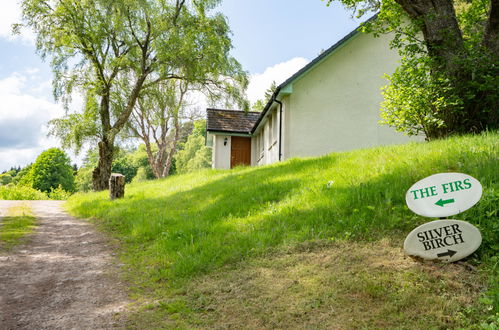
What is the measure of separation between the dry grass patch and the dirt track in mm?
1030

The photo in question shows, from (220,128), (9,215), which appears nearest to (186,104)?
(220,128)

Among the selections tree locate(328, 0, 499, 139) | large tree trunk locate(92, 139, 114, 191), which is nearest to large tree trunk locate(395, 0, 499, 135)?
tree locate(328, 0, 499, 139)

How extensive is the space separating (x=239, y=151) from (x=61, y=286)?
19.6 m

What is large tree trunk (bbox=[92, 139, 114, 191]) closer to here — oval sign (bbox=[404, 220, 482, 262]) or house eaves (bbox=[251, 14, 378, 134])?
house eaves (bbox=[251, 14, 378, 134])

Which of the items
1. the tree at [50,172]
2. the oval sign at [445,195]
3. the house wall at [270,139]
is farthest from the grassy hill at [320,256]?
the tree at [50,172]

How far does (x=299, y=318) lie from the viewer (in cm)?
385

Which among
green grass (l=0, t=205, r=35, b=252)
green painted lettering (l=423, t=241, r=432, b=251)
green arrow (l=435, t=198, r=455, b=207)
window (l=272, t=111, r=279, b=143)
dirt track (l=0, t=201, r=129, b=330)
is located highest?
window (l=272, t=111, r=279, b=143)

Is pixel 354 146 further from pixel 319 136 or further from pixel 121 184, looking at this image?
pixel 121 184

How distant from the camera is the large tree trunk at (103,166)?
Answer: 19812 mm

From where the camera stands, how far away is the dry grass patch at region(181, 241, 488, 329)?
3658 millimetres

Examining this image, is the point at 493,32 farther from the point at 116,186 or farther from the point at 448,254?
the point at 116,186

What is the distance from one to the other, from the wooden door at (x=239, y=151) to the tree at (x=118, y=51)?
4.39 metres

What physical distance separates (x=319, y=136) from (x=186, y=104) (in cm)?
2101

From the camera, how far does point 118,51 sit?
66.3 ft
